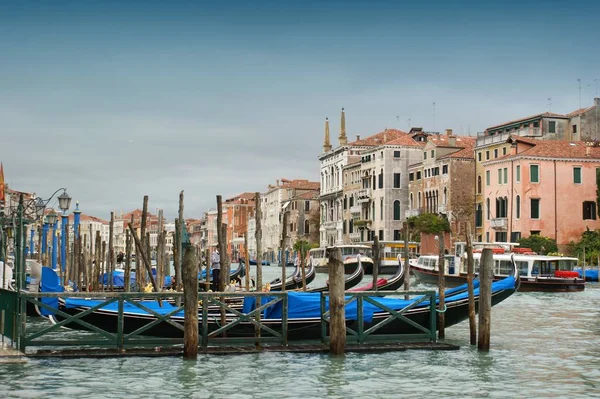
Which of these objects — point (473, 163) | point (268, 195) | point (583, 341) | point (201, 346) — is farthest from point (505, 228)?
point (268, 195)

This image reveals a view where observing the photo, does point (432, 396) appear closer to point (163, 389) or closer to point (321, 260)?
point (163, 389)

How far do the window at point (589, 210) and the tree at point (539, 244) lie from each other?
230 centimetres

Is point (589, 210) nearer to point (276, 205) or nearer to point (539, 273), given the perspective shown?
point (539, 273)

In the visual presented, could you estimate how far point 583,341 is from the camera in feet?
41.6

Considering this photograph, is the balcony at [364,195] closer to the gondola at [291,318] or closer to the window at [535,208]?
the window at [535,208]

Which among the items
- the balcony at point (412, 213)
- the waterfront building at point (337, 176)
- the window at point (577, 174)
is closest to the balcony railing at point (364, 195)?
the waterfront building at point (337, 176)

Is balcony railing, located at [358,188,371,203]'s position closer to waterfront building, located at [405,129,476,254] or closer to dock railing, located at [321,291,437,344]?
waterfront building, located at [405,129,476,254]

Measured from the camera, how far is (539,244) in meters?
34.2

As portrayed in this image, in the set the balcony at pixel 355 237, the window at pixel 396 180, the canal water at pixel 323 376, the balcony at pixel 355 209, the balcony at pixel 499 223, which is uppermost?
the window at pixel 396 180

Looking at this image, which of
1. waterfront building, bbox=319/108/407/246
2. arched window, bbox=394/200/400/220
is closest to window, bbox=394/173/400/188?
arched window, bbox=394/200/400/220

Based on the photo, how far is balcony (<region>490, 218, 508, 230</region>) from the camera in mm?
36906

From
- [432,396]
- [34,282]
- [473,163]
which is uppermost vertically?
[473,163]

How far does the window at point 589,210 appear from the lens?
118 feet

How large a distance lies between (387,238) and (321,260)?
3.49 metres
